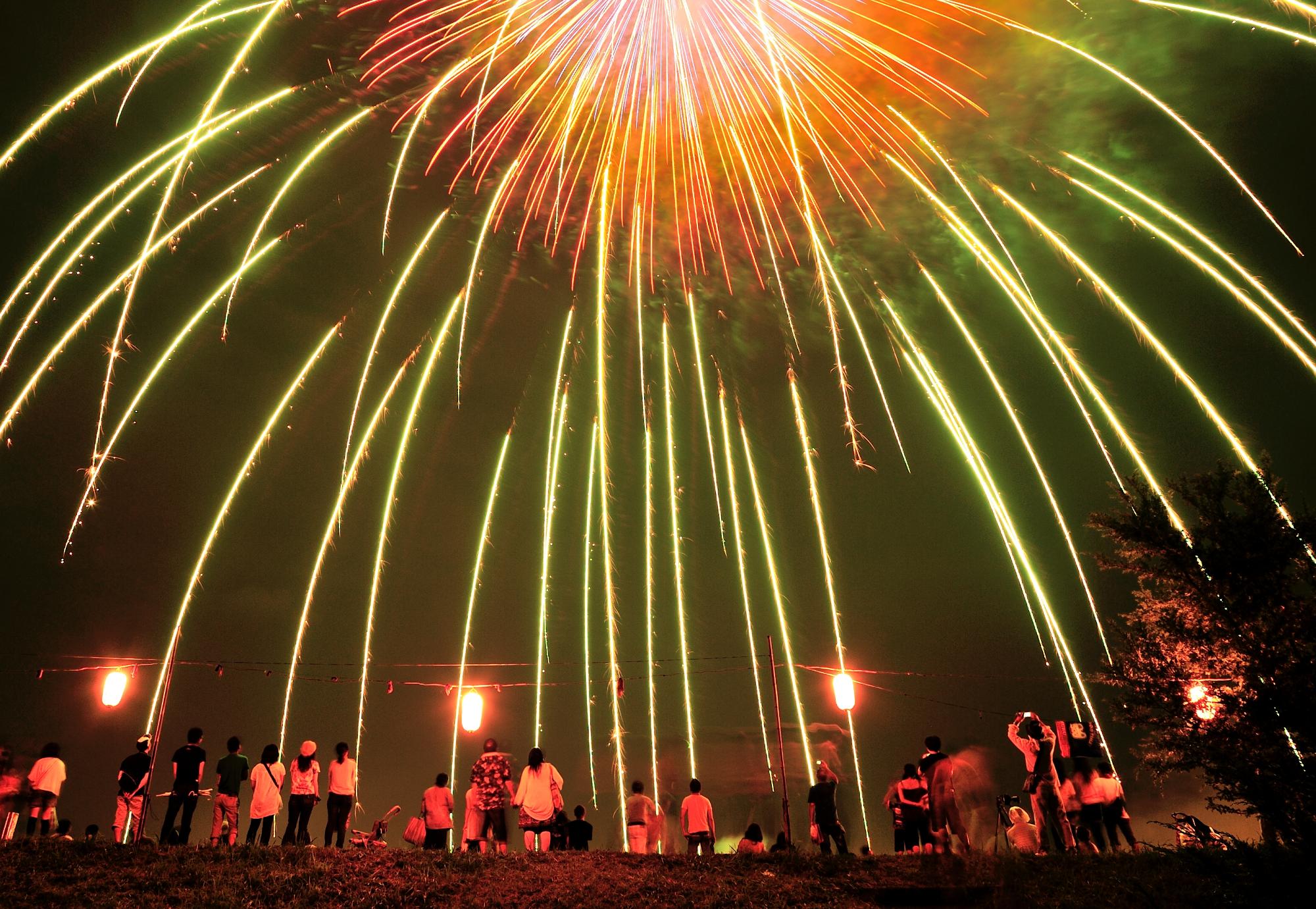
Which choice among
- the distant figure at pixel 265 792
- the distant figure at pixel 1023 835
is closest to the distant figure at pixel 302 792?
the distant figure at pixel 265 792

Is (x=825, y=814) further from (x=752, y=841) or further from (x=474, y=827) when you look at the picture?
(x=474, y=827)

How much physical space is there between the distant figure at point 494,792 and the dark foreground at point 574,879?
1537mm

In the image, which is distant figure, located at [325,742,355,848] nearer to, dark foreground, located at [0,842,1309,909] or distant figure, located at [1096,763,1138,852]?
dark foreground, located at [0,842,1309,909]

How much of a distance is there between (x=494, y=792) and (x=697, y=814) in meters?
3.17

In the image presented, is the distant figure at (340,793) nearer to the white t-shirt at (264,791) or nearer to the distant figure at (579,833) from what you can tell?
the white t-shirt at (264,791)

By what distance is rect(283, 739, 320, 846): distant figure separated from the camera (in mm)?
13109

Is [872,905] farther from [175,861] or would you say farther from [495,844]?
[175,861]

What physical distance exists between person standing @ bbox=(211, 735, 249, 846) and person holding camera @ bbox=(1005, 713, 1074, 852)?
11.0m

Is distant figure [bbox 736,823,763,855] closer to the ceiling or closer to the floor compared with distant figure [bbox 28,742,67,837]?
closer to the floor

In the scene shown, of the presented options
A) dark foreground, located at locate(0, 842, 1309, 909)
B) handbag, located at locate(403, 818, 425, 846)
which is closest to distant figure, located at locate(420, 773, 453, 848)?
handbag, located at locate(403, 818, 425, 846)

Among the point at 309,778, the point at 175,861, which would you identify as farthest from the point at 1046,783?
the point at 175,861

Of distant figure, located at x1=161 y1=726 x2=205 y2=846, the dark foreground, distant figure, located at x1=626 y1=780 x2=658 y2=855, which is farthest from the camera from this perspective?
distant figure, located at x1=626 y1=780 x2=658 y2=855

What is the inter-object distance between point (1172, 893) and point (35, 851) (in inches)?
501

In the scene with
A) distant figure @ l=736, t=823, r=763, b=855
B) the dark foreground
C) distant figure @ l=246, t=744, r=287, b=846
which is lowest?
the dark foreground
